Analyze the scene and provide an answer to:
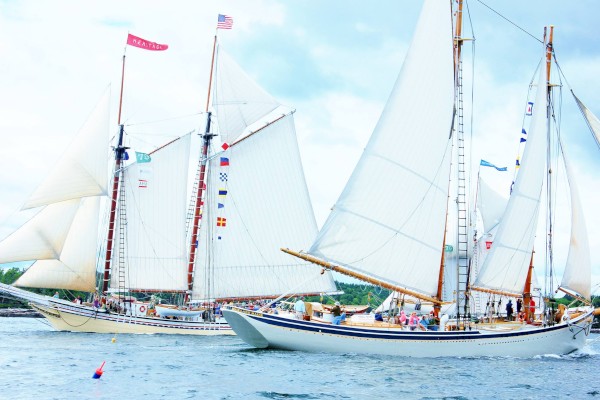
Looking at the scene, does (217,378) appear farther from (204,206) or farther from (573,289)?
(204,206)

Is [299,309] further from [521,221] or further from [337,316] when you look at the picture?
[521,221]

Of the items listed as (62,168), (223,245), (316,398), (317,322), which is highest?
(62,168)

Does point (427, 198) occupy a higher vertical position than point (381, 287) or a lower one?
higher

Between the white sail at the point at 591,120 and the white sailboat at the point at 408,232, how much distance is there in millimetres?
8844

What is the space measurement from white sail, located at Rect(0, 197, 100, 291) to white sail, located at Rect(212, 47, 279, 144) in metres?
13.5

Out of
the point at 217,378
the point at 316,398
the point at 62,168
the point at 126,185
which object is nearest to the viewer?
the point at 316,398

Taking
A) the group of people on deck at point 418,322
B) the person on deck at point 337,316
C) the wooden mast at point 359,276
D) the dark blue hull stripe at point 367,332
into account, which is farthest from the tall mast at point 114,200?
the group of people on deck at point 418,322

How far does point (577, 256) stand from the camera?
44562mm

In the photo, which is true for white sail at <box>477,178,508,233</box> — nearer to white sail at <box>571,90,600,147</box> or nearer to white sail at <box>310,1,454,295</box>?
white sail at <box>571,90,600,147</box>

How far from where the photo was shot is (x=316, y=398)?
26.3 meters

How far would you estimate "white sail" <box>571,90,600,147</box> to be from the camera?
44.4 metres

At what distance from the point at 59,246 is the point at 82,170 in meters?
5.88

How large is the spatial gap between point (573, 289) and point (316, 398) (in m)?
24.7

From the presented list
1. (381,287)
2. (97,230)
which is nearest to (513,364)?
(381,287)
